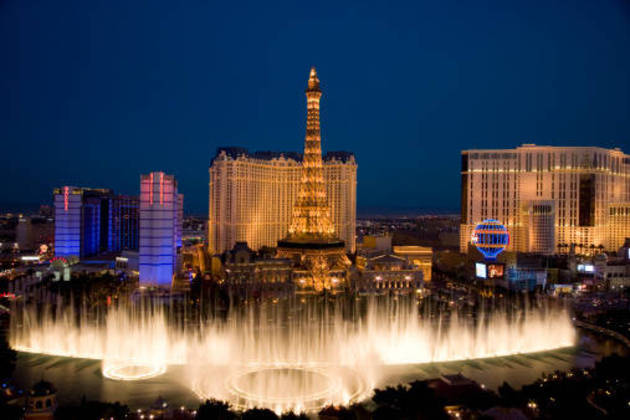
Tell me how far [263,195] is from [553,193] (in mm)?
36217

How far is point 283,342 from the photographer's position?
28281 mm

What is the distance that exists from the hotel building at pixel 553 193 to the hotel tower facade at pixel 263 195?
15720 mm

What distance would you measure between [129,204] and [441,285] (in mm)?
39401

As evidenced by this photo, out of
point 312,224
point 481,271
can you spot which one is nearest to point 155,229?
point 312,224

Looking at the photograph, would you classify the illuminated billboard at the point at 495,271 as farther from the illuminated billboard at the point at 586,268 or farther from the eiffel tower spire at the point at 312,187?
the eiffel tower spire at the point at 312,187

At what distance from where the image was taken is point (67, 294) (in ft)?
122

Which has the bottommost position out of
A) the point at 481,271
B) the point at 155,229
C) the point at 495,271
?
the point at 481,271

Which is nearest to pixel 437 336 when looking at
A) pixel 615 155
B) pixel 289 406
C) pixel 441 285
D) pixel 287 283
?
pixel 289 406

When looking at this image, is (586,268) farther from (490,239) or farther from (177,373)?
(177,373)

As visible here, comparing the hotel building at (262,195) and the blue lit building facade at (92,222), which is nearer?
the blue lit building facade at (92,222)

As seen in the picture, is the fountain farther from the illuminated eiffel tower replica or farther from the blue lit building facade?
the blue lit building facade

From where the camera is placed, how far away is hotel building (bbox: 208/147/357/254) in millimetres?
58625

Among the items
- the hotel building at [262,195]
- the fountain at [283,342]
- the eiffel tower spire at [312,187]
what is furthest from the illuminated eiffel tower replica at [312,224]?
the hotel building at [262,195]

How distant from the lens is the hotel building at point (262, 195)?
5862 cm
